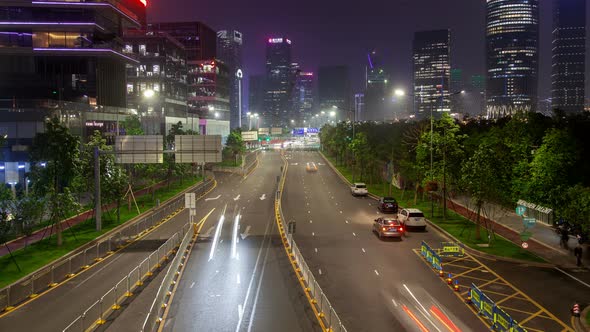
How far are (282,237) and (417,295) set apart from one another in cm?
1637

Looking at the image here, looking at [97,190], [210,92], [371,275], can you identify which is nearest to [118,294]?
[371,275]

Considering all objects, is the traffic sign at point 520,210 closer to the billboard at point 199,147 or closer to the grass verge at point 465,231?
the grass verge at point 465,231

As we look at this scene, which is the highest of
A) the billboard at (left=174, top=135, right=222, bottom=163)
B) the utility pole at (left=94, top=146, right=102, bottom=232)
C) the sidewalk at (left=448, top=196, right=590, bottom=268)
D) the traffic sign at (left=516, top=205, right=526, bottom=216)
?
the billboard at (left=174, top=135, right=222, bottom=163)

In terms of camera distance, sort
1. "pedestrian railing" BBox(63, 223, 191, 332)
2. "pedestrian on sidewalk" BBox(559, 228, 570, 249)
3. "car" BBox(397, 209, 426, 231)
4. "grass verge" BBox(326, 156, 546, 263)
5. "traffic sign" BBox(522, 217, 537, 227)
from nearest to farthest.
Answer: "pedestrian railing" BBox(63, 223, 191, 332) < "grass verge" BBox(326, 156, 546, 263) < "pedestrian on sidewalk" BBox(559, 228, 570, 249) < "car" BBox(397, 209, 426, 231) < "traffic sign" BBox(522, 217, 537, 227)

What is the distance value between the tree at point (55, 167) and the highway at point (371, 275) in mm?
16828

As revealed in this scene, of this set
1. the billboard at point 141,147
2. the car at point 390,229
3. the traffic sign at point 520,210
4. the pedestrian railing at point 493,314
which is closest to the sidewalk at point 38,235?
the billboard at point 141,147

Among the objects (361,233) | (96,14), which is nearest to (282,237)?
(361,233)

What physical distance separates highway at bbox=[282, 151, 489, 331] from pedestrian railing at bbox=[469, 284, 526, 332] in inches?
19.4

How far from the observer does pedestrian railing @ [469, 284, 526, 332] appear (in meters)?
17.9

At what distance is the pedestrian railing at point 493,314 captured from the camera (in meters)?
17.9

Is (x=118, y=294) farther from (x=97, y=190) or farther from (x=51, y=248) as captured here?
(x=97, y=190)

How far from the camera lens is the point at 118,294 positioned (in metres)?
23.6

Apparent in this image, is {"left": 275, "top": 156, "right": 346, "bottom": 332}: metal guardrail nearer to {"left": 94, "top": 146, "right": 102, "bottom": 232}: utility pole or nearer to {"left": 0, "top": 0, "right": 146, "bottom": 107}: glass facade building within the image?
{"left": 94, "top": 146, "right": 102, "bottom": 232}: utility pole

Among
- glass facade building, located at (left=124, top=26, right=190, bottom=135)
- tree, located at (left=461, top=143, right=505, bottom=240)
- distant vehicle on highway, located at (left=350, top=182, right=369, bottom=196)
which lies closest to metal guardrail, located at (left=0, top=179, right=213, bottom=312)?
tree, located at (left=461, top=143, right=505, bottom=240)
